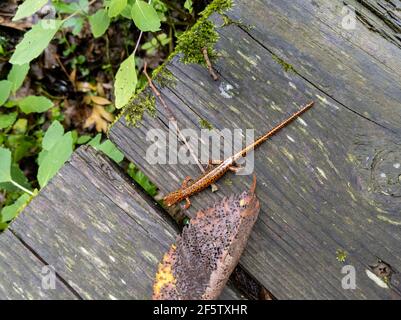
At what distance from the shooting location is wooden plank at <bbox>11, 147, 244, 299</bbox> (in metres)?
2.04

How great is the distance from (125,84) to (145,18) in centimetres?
A: 37

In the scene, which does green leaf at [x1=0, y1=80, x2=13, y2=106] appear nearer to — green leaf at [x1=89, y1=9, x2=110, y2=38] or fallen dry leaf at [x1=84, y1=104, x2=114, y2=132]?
green leaf at [x1=89, y1=9, x2=110, y2=38]

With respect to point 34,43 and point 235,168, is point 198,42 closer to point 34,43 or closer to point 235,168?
point 235,168

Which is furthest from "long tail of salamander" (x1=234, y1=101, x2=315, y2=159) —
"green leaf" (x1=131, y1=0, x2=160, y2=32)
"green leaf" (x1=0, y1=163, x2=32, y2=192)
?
"green leaf" (x1=0, y1=163, x2=32, y2=192)

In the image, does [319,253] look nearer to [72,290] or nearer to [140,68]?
[72,290]

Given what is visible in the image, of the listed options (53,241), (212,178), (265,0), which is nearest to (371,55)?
(265,0)

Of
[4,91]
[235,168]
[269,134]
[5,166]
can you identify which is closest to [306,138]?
[269,134]

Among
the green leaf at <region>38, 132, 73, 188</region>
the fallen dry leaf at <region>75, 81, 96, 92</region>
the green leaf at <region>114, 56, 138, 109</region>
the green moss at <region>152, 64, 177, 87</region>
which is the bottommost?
the fallen dry leaf at <region>75, 81, 96, 92</region>

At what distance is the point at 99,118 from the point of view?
3.92 metres

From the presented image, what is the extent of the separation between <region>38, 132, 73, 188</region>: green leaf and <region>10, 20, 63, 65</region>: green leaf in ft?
1.56

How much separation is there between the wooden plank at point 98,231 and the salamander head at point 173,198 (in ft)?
0.26

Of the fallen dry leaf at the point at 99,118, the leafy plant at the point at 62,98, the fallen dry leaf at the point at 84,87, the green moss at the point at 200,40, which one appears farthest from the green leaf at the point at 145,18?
the fallen dry leaf at the point at 84,87
